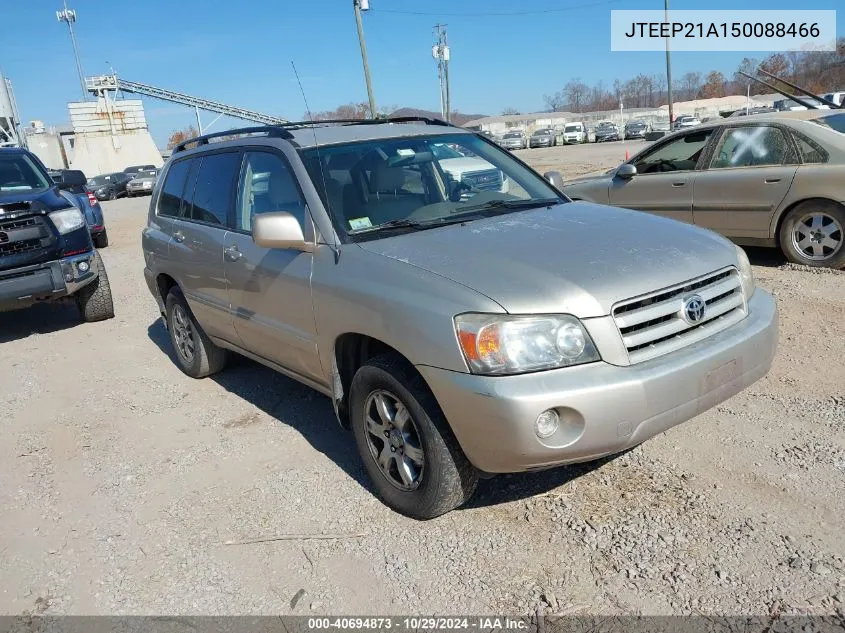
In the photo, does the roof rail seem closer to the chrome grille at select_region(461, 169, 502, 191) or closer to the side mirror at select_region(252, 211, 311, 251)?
the side mirror at select_region(252, 211, 311, 251)

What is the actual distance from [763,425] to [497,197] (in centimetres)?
192

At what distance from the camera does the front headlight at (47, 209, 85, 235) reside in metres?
6.91

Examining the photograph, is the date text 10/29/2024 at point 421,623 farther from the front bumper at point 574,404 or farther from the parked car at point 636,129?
the parked car at point 636,129

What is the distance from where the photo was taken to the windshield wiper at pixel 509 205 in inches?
148

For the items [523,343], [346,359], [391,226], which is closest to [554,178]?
[391,226]

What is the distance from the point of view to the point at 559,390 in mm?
2531

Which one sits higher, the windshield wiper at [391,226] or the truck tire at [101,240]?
the windshield wiper at [391,226]

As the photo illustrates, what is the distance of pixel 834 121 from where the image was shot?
271 inches

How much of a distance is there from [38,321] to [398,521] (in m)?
6.79

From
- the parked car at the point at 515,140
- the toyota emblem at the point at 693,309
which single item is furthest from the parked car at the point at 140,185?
the toyota emblem at the point at 693,309

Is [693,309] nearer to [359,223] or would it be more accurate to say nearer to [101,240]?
[359,223]

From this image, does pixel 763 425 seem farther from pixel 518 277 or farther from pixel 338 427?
pixel 338 427

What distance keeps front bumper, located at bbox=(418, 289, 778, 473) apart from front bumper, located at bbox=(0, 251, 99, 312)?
5442 mm

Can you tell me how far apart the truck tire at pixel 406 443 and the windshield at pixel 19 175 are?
6.04 metres
